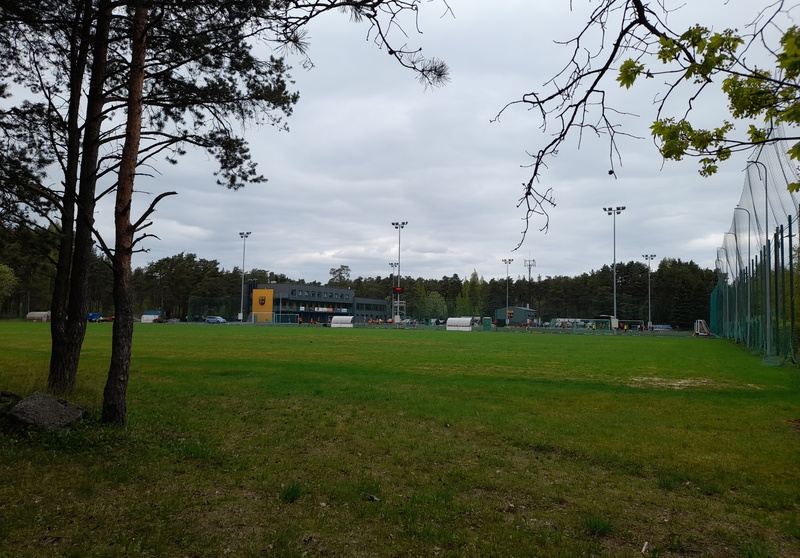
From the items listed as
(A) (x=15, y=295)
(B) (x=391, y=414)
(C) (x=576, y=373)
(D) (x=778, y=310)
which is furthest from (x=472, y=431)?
(A) (x=15, y=295)

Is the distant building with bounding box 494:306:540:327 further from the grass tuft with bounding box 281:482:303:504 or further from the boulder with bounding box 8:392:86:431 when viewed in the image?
the grass tuft with bounding box 281:482:303:504

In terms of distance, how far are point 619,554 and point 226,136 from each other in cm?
928

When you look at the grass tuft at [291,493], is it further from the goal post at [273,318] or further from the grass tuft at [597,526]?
the goal post at [273,318]

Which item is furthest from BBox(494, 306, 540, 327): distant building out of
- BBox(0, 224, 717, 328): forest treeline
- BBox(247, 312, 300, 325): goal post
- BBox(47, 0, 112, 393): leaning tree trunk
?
BBox(47, 0, 112, 393): leaning tree trunk

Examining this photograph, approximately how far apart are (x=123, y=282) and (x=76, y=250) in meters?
2.83

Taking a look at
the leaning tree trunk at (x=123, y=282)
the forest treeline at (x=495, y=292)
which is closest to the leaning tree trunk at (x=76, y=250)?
the leaning tree trunk at (x=123, y=282)

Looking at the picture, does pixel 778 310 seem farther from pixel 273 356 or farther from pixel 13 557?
pixel 13 557

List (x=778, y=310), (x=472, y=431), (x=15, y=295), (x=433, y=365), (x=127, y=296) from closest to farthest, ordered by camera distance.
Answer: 1. (x=127, y=296)
2. (x=472, y=431)
3. (x=433, y=365)
4. (x=778, y=310)
5. (x=15, y=295)

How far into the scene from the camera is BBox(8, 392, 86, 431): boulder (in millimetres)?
6380

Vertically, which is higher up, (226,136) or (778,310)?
(226,136)

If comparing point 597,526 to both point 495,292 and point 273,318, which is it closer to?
point 273,318

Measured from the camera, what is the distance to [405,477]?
5.59 meters

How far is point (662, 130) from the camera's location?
12.8 ft

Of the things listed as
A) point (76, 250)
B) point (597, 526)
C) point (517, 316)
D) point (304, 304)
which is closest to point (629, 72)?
point (597, 526)
